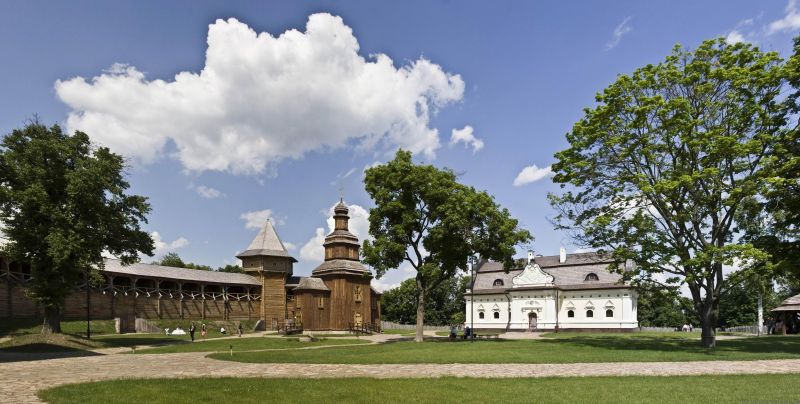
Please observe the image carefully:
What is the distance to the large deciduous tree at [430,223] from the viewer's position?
35.2 meters

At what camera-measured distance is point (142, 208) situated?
3344cm

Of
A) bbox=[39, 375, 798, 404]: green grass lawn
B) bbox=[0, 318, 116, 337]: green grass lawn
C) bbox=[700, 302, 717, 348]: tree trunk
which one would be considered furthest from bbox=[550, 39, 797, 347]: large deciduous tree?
bbox=[0, 318, 116, 337]: green grass lawn

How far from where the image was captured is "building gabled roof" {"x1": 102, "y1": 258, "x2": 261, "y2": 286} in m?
47.4

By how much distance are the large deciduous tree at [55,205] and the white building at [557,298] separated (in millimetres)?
39428

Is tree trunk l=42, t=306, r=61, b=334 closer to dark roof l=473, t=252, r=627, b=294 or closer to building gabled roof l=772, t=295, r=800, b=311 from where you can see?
dark roof l=473, t=252, r=627, b=294

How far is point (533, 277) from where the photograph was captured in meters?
58.8

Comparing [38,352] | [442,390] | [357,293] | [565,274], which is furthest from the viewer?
[565,274]

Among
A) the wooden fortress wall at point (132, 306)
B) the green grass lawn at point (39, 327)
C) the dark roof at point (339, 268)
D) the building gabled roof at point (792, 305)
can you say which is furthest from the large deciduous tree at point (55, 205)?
the building gabled roof at point (792, 305)

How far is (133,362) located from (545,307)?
46383mm

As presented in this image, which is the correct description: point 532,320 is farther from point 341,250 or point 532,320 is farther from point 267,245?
point 267,245

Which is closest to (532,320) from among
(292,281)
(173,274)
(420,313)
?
(420,313)

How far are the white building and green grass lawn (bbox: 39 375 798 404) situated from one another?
41.2 m

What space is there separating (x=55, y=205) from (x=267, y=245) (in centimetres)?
3071

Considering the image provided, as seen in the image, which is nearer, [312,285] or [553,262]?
[312,285]
